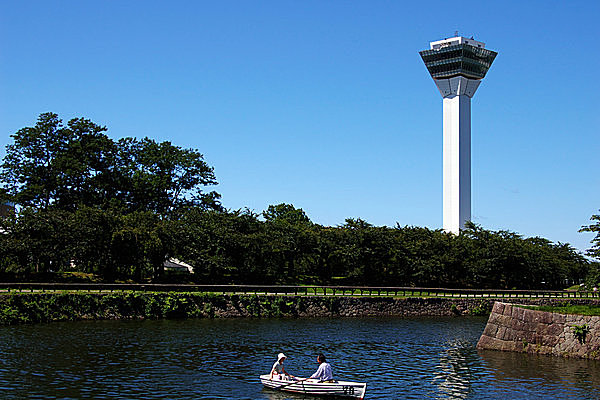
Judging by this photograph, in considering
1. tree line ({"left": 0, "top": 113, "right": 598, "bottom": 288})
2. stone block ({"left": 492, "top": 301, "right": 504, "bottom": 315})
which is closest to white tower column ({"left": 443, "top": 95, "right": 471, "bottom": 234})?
Answer: tree line ({"left": 0, "top": 113, "right": 598, "bottom": 288})

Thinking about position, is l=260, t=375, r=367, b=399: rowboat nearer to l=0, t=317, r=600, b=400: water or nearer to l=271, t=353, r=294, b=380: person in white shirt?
l=271, t=353, r=294, b=380: person in white shirt

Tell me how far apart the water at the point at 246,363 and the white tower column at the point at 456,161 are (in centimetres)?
9973

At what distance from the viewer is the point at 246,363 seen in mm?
36625

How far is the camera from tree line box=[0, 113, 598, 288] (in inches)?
2778

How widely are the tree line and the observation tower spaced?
48.3 metres

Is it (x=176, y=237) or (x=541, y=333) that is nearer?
(x=541, y=333)

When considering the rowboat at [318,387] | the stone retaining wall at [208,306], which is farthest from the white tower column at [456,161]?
the rowboat at [318,387]

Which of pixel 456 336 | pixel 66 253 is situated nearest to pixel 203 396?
pixel 456 336

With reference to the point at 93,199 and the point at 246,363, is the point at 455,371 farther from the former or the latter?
the point at 93,199

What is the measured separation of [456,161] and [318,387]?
12901cm

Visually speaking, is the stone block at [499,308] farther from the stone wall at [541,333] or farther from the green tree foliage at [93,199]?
the green tree foliage at [93,199]

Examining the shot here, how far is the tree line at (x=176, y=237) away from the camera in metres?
70.6

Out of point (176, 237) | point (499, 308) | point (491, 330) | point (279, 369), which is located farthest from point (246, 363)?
point (176, 237)

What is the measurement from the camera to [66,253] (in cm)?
6819
